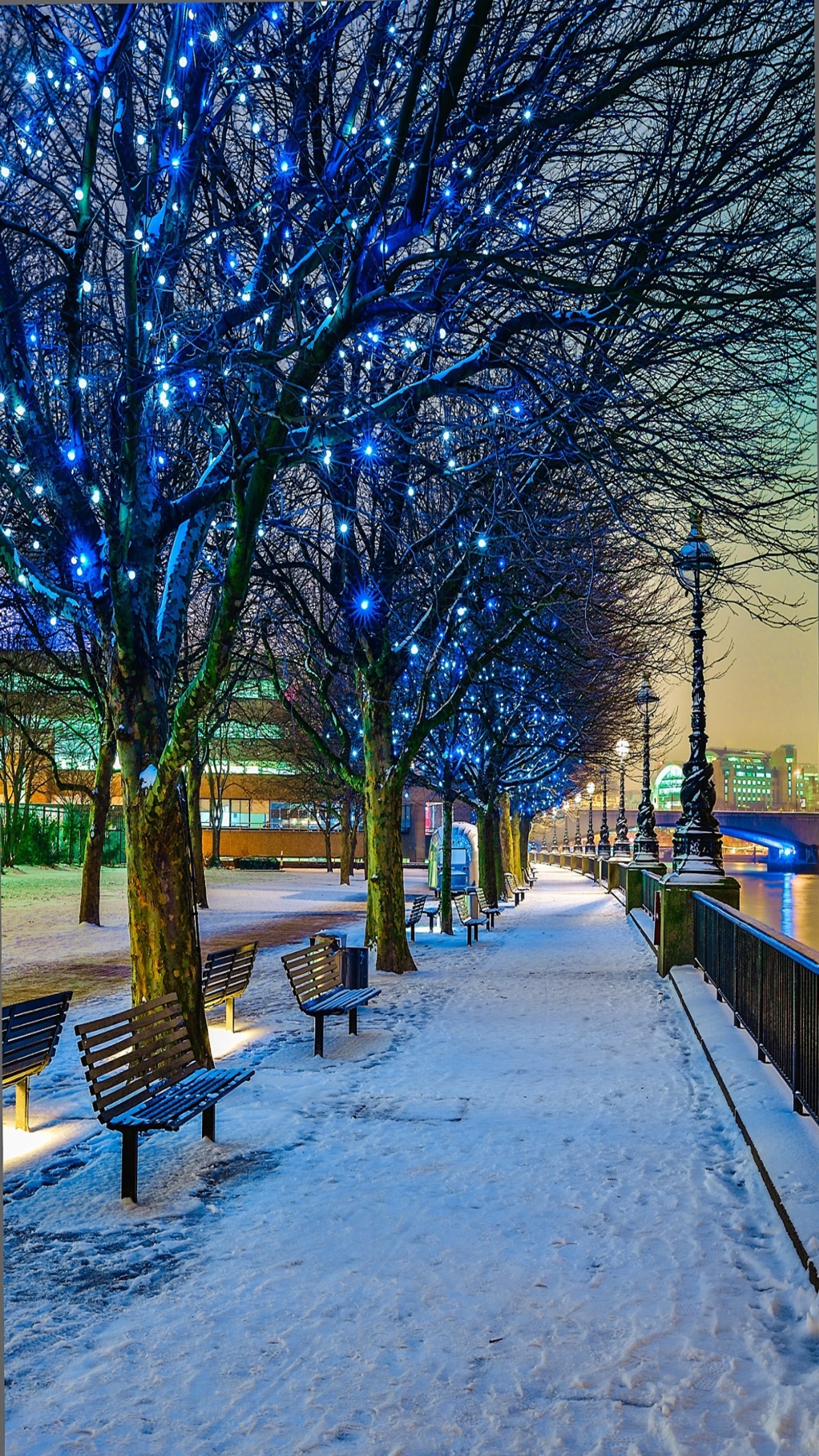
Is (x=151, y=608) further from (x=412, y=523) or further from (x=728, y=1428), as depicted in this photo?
(x=412, y=523)

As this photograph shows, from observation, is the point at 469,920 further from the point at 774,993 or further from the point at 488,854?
the point at 774,993

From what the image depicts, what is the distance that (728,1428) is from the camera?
371 centimetres

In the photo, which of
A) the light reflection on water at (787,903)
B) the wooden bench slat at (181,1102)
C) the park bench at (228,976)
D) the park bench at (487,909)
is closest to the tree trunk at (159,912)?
the wooden bench slat at (181,1102)

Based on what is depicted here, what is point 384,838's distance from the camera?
689 inches

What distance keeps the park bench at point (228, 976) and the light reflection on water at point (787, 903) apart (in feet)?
25.5

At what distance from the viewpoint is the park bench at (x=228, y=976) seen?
11.0 meters

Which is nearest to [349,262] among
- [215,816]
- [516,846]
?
[516,846]

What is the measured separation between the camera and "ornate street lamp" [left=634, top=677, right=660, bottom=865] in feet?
90.0

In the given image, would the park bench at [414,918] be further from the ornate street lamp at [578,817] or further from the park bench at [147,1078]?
the ornate street lamp at [578,817]

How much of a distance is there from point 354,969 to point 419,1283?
8.03 m

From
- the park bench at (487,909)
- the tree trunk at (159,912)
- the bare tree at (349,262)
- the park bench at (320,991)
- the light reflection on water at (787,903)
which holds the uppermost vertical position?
the bare tree at (349,262)

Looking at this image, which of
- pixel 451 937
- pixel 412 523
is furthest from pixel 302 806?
pixel 412 523

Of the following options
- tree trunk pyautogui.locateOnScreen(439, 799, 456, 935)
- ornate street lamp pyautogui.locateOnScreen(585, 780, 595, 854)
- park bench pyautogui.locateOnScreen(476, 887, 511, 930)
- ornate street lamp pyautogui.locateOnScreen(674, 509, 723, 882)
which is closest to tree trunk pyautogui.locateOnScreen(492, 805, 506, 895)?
park bench pyautogui.locateOnScreen(476, 887, 511, 930)

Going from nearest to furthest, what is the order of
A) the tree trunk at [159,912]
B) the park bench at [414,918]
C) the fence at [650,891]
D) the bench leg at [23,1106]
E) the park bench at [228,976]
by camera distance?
the bench leg at [23,1106], the tree trunk at [159,912], the park bench at [228,976], the park bench at [414,918], the fence at [650,891]
